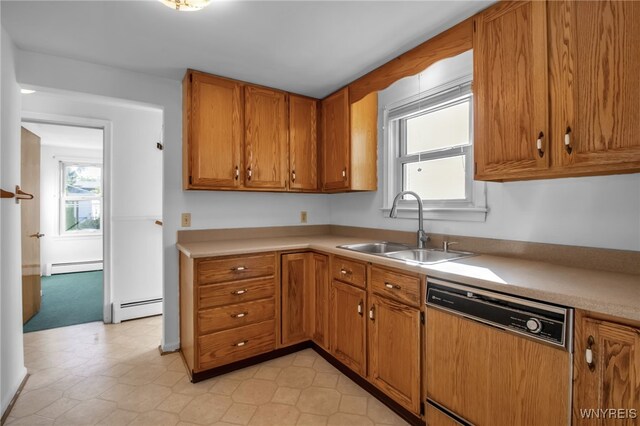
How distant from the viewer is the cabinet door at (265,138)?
2.58 metres

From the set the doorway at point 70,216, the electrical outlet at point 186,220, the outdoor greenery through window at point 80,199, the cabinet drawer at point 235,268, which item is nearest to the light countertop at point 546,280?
the cabinet drawer at point 235,268

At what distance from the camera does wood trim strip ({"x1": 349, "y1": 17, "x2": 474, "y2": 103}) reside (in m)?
1.75

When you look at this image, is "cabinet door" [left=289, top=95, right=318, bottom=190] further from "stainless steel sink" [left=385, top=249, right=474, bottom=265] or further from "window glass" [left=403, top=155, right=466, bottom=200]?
"stainless steel sink" [left=385, top=249, right=474, bottom=265]

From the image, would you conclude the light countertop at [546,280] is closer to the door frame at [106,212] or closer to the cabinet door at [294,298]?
the cabinet door at [294,298]

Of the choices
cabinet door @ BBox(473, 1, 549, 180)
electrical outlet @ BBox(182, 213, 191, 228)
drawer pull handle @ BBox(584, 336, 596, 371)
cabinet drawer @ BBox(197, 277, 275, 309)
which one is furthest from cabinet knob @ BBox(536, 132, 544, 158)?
electrical outlet @ BBox(182, 213, 191, 228)

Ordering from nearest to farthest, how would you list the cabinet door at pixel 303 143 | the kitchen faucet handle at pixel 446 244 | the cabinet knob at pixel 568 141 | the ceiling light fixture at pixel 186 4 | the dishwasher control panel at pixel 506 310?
the dishwasher control panel at pixel 506 310 → the cabinet knob at pixel 568 141 → the ceiling light fixture at pixel 186 4 → the kitchen faucet handle at pixel 446 244 → the cabinet door at pixel 303 143

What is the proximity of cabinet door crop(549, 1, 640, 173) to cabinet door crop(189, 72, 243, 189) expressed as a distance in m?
2.10

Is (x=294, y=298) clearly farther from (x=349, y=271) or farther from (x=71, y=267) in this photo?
(x=71, y=267)

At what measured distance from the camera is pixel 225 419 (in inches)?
67.6

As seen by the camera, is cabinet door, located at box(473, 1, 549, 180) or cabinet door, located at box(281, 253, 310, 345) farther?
cabinet door, located at box(281, 253, 310, 345)

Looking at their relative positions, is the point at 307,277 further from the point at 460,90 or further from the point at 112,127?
the point at 112,127

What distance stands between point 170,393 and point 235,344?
481 mm

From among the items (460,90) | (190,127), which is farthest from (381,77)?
(190,127)

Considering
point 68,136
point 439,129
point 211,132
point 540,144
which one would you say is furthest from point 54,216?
point 540,144
